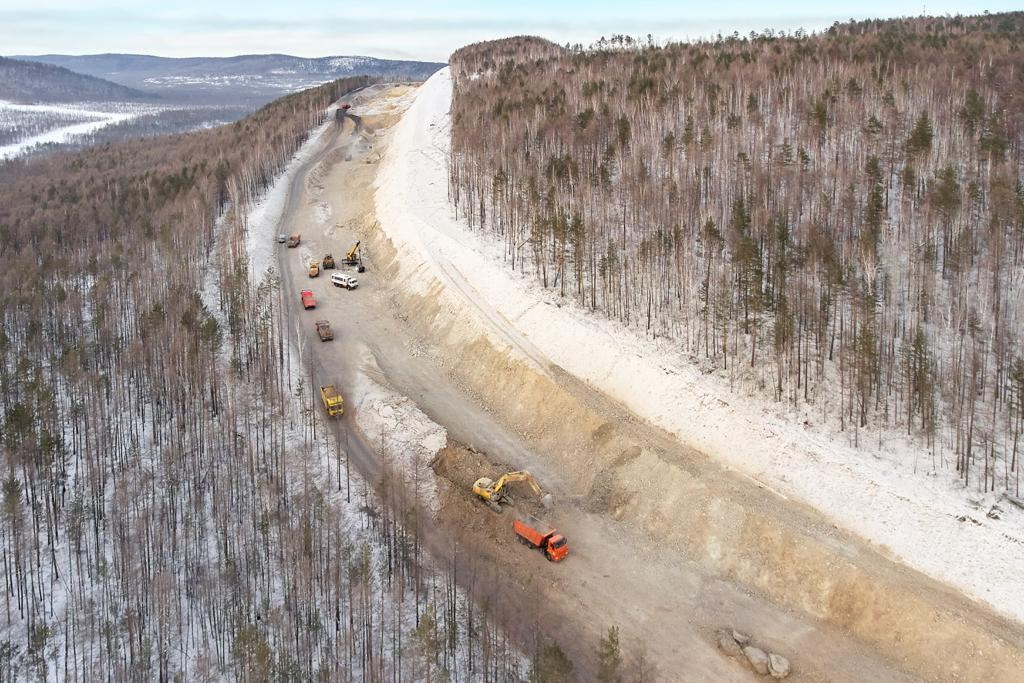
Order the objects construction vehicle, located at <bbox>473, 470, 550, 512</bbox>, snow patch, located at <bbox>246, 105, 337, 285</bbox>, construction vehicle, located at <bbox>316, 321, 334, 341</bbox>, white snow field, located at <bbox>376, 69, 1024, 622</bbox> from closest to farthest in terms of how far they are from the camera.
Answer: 1. white snow field, located at <bbox>376, 69, 1024, 622</bbox>
2. construction vehicle, located at <bbox>473, 470, 550, 512</bbox>
3. construction vehicle, located at <bbox>316, 321, 334, 341</bbox>
4. snow patch, located at <bbox>246, 105, 337, 285</bbox>

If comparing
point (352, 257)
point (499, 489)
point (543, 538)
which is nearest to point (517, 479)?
point (499, 489)

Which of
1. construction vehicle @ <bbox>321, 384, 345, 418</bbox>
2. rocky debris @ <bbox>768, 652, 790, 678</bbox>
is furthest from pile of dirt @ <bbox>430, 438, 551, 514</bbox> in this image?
rocky debris @ <bbox>768, 652, 790, 678</bbox>

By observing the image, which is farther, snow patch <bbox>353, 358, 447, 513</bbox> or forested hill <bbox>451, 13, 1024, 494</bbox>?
snow patch <bbox>353, 358, 447, 513</bbox>

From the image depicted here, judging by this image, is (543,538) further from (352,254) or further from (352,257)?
(352,254)

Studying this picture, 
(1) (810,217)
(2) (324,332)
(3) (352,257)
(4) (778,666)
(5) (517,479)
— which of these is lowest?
(4) (778,666)

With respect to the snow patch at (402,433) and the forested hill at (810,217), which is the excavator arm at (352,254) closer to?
the forested hill at (810,217)

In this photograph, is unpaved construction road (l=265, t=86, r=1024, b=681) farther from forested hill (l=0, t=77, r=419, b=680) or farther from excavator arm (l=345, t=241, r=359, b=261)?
excavator arm (l=345, t=241, r=359, b=261)

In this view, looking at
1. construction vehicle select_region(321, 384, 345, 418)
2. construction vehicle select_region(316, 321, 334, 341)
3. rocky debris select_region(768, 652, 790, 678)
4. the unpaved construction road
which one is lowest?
rocky debris select_region(768, 652, 790, 678)

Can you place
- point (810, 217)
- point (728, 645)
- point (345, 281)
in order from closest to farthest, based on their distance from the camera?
point (728, 645) → point (810, 217) → point (345, 281)
